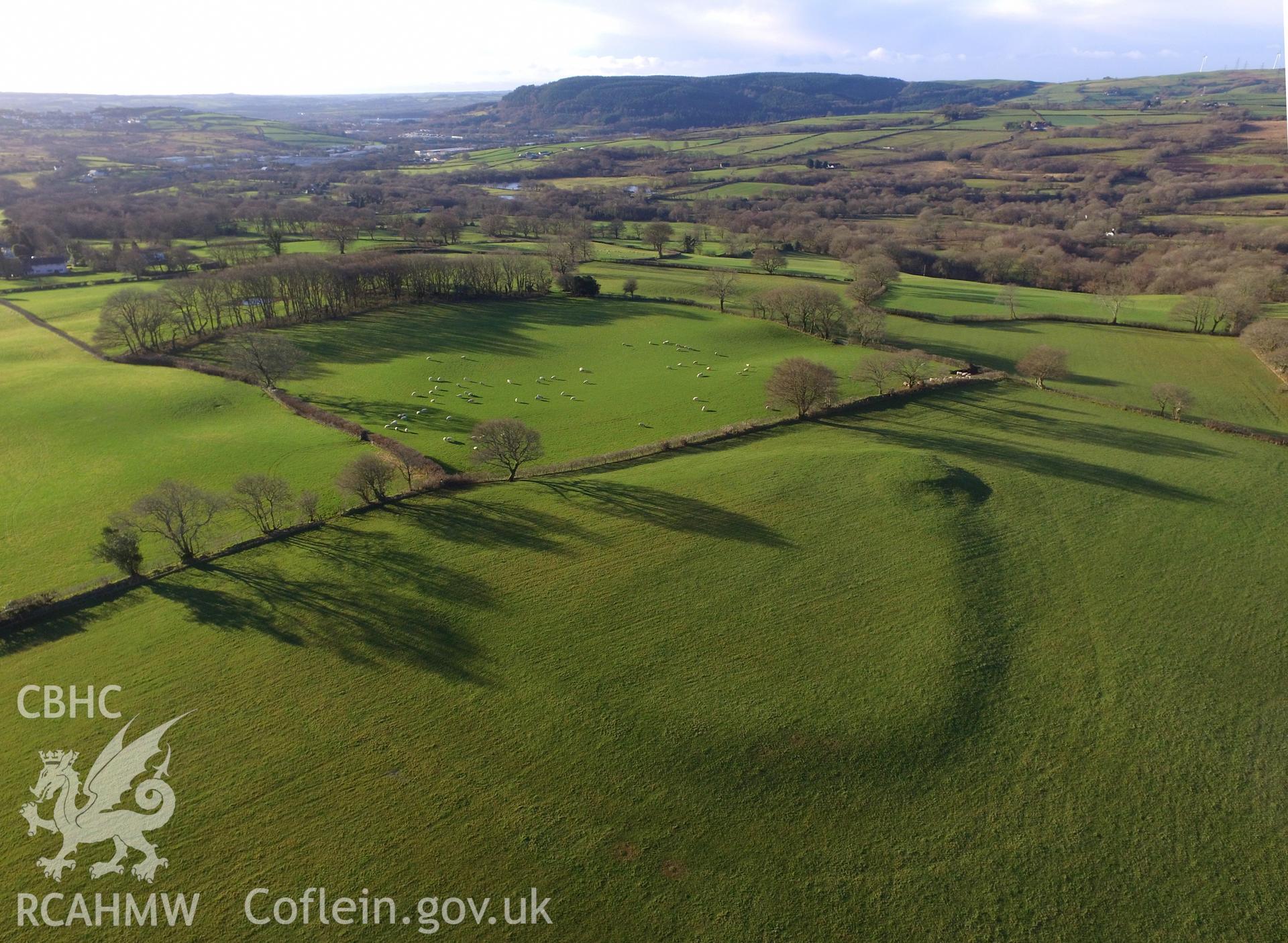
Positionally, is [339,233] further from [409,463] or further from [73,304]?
[409,463]

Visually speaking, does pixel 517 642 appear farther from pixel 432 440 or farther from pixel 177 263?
pixel 177 263

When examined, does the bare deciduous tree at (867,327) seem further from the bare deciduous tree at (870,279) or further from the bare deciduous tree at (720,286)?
the bare deciduous tree at (720,286)

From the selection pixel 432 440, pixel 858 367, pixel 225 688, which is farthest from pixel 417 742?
pixel 858 367

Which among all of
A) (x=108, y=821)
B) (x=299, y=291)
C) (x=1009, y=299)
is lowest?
(x=108, y=821)

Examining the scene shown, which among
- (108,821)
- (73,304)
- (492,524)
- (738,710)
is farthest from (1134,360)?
(73,304)

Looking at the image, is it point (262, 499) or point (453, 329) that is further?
point (453, 329)
